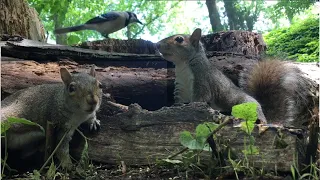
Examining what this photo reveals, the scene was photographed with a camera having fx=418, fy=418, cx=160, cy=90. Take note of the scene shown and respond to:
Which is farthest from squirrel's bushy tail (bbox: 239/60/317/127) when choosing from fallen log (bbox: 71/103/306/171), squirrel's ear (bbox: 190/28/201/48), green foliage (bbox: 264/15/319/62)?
fallen log (bbox: 71/103/306/171)

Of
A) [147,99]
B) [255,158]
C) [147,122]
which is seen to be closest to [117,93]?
[147,99]

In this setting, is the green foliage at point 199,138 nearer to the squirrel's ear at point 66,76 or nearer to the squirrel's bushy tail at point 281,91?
the squirrel's ear at point 66,76

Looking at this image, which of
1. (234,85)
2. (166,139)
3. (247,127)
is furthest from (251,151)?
(234,85)

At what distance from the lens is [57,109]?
194cm

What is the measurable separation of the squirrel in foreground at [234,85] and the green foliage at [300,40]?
724 millimetres

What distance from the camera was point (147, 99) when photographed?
2.58 m

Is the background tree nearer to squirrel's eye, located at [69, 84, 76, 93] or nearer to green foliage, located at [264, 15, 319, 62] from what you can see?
green foliage, located at [264, 15, 319, 62]

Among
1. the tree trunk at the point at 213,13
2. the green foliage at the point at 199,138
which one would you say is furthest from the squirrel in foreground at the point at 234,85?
the tree trunk at the point at 213,13

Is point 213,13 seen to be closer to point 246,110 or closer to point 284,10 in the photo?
point 284,10

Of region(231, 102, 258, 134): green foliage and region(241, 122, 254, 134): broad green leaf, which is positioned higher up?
region(231, 102, 258, 134): green foliage

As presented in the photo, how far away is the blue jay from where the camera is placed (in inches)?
152

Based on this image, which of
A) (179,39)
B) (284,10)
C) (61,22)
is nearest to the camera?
(179,39)

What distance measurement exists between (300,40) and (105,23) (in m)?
1.77

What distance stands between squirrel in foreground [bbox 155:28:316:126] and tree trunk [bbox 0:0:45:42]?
122 centimetres
